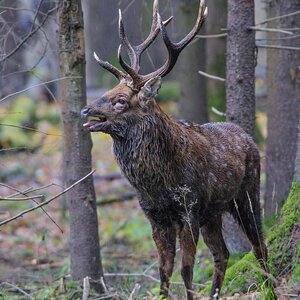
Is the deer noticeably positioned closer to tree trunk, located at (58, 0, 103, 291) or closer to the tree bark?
tree trunk, located at (58, 0, 103, 291)

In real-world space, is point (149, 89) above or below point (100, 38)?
below

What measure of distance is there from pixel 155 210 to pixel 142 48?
1764 mm

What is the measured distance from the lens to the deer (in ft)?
24.7

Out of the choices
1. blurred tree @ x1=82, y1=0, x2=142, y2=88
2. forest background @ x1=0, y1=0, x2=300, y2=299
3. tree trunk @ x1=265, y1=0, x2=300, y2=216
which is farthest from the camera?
blurred tree @ x1=82, y1=0, x2=142, y2=88

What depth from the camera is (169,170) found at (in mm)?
7598

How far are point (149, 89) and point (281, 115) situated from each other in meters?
4.41

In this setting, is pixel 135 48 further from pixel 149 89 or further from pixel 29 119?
pixel 29 119

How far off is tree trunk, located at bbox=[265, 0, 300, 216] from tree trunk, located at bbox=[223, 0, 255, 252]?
6.08 feet

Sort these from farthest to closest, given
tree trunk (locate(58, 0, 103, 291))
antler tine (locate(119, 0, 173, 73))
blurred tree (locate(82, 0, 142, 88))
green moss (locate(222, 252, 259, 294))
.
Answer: blurred tree (locate(82, 0, 142, 88)) → tree trunk (locate(58, 0, 103, 291)) → green moss (locate(222, 252, 259, 294)) → antler tine (locate(119, 0, 173, 73))

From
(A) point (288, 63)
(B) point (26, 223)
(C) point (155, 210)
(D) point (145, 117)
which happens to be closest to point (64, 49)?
(D) point (145, 117)

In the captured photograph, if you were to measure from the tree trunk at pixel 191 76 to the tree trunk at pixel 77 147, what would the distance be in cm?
430

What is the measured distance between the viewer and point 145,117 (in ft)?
25.1

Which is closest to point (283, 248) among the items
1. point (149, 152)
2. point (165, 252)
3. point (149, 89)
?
point (165, 252)

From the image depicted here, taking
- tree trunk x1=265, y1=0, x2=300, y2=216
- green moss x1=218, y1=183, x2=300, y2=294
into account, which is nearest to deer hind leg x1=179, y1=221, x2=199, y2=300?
green moss x1=218, y1=183, x2=300, y2=294
